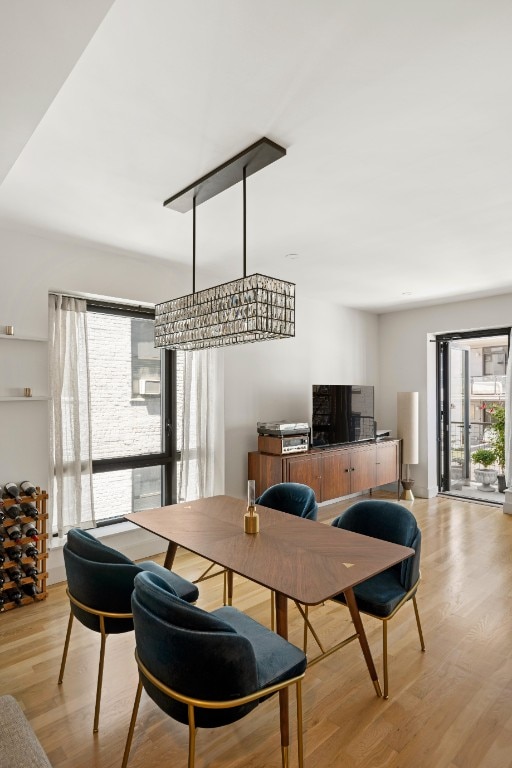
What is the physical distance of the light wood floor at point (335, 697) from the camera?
1.89m

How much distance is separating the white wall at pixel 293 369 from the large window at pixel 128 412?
2.40 feet

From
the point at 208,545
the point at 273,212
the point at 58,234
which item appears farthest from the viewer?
the point at 58,234

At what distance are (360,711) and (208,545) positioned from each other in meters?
1.06

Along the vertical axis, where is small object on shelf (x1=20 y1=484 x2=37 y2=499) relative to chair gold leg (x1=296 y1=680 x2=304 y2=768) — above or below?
above

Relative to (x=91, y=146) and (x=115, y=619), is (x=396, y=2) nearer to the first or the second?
(x=91, y=146)

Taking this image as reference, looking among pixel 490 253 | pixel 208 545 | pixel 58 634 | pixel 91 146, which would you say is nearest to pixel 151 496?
pixel 58 634

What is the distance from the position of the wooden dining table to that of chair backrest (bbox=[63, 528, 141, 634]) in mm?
329

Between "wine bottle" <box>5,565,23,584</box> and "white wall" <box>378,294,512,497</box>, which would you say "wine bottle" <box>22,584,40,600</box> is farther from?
"white wall" <box>378,294,512,497</box>

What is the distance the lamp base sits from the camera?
6.15 metres

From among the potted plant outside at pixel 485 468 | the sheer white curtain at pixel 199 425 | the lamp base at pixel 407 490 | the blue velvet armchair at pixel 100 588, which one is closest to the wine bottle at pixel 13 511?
the blue velvet armchair at pixel 100 588

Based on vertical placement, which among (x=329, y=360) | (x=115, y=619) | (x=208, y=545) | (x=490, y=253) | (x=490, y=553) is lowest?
(x=490, y=553)

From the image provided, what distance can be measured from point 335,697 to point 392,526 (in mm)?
933

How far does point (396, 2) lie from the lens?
4.44 ft

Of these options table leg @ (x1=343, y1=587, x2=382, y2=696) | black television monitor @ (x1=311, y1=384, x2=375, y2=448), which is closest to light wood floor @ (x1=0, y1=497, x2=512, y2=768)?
table leg @ (x1=343, y1=587, x2=382, y2=696)
